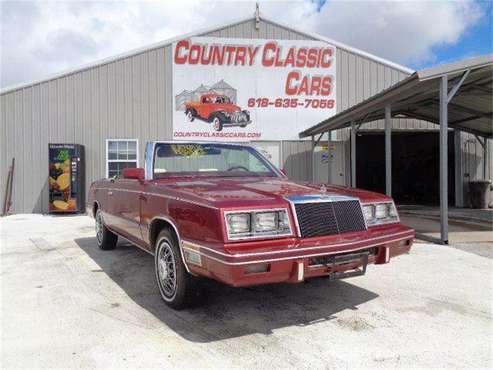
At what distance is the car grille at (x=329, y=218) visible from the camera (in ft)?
10.4

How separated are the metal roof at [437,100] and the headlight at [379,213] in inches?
143

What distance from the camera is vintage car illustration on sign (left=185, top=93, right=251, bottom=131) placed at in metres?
13.2

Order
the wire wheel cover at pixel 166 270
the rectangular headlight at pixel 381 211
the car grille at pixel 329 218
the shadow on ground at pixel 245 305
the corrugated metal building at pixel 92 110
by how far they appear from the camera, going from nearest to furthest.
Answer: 1. the car grille at pixel 329 218
2. the shadow on ground at pixel 245 305
3. the wire wheel cover at pixel 166 270
4. the rectangular headlight at pixel 381 211
5. the corrugated metal building at pixel 92 110

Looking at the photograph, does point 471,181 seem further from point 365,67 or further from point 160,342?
point 160,342

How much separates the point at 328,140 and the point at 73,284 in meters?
10.3

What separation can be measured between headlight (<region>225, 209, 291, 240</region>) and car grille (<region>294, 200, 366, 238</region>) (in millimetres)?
144

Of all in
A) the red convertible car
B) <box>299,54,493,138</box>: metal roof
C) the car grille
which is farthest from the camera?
<box>299,54,493,138</box>: metal roof

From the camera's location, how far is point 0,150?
12305 mm

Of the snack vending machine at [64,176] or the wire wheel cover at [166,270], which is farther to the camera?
the snack vending machine at [64,176]

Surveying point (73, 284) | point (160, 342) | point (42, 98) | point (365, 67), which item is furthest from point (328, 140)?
point (160, 342)

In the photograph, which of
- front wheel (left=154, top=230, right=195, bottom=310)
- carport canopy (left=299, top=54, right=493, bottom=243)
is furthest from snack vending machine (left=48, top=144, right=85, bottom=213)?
front wheel (left=154, top=230, right=195, bottom=310)

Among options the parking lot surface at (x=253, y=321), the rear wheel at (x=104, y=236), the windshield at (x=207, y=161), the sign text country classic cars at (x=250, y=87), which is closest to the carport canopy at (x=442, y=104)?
the sign text country classic cars at (x=250, y=87)

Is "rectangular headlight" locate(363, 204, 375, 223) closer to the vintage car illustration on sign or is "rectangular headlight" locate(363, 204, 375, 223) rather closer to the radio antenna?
the vintage car illustration on sign

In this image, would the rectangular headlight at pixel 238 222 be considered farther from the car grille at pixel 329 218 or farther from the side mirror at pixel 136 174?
the side mirror at pixel 136 174
